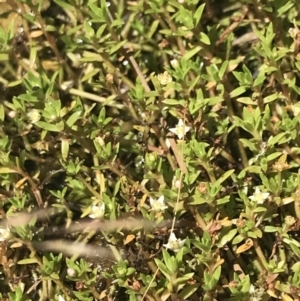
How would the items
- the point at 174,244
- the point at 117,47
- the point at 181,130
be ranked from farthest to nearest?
1. the point at 117,47
2. the point at 181,130
3. the point at 174,244

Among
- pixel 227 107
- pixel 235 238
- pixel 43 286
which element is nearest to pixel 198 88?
pixel 227 107

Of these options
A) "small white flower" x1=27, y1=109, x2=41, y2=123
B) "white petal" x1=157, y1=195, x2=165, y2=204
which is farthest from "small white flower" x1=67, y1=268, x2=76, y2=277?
"small white flower" x1=27, y1=109, x2=41, y2=123

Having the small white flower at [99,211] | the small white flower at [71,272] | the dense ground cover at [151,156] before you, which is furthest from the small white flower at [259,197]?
the small white flower at [71,272]

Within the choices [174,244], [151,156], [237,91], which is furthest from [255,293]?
[237,91]

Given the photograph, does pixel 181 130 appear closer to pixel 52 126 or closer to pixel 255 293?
pixel 52 126

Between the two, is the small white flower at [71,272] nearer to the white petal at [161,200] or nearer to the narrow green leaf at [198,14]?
the white petal at [161,200]

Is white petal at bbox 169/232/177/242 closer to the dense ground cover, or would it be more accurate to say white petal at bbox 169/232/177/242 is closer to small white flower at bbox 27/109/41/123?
the dense ground cover

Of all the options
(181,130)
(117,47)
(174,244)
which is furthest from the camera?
(117,47)

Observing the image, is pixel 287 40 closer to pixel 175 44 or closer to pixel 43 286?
pixel 175 44
